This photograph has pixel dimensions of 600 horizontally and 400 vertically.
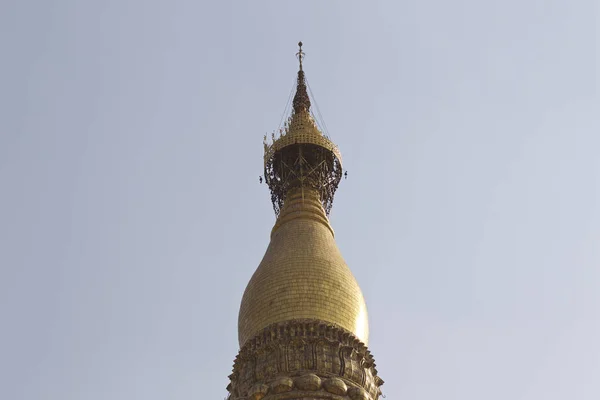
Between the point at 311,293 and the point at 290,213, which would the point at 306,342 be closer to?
the point at 311,293

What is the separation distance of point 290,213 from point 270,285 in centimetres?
512

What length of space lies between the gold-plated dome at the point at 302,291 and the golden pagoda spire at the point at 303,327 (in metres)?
0.03

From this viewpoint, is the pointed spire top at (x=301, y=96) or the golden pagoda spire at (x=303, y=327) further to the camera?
the pointed spire top at (x=301, y=96)

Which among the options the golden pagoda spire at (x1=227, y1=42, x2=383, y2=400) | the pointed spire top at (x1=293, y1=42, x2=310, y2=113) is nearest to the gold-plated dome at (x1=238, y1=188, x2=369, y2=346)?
the golden pagoda spire at (x1=227, y1=42, x2=383, y2=400)

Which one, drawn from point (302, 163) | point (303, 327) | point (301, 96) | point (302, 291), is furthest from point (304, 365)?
point (301, 96)

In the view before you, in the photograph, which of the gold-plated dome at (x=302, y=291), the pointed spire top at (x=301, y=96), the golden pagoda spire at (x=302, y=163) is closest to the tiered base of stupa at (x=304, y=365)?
the gold-plated dome at (x=302, y=291)

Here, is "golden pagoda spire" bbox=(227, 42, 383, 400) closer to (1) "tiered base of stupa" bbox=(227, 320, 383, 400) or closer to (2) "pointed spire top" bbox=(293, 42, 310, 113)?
(1) "tiered base of stupa" bbox=(227, 320, 383, 400)

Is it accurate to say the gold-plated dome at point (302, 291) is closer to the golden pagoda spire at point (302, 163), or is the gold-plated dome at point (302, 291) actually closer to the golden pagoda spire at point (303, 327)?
the golden pagoda spire at point (303, 327)

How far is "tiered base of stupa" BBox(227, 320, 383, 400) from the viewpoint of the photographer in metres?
29.5

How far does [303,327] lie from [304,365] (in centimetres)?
127

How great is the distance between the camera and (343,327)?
31.3 metres

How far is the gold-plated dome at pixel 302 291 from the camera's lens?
103 ft

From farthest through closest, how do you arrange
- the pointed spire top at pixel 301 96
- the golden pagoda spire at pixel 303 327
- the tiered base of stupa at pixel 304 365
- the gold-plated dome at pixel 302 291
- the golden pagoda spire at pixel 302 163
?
1. the pointed spire top at pixel 301 96
2. the golden pagoda spire at pixel 302 163
3. the gold-plated dome at pixel 302 291
4. the golden pagoda spire at pixel 303 327
5. the tiered base of stupa at pixel 304 365

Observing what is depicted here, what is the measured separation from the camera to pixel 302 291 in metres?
31.5
